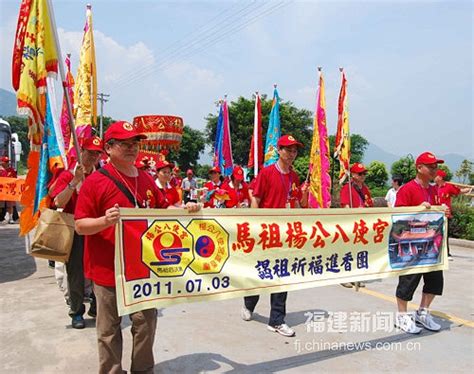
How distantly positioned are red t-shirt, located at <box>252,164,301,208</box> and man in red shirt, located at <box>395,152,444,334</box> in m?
1.30

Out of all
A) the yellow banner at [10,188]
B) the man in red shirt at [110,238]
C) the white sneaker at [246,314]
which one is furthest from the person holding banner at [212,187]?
the yellow banner at [10,188]

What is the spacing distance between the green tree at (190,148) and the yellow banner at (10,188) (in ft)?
119

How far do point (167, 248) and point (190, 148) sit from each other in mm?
45158

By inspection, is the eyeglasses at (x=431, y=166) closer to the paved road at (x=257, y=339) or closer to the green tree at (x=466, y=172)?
the paved road at (x=257, y=339)

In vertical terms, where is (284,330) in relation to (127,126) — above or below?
below

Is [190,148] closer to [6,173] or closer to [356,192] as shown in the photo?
[6,173]

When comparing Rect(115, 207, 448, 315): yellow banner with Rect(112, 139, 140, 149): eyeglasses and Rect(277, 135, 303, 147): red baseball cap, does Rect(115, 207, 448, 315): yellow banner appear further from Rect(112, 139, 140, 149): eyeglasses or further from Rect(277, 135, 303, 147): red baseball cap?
Rect(277, 135, 303, 147): red baseball cap

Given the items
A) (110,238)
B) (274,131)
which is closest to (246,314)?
(110,238)

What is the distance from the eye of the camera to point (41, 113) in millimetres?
3840

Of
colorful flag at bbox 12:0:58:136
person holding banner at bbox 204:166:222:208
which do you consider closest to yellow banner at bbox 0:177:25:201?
person holding banner at bbox 204:166:222:208

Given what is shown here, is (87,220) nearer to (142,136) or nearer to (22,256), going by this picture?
(142,136)

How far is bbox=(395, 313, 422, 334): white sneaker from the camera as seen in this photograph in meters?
4.30

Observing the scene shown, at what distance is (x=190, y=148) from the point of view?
47688 millimetres

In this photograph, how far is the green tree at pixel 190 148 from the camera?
154 feet
